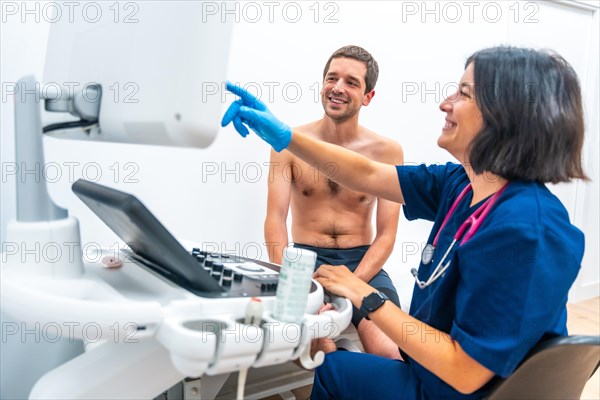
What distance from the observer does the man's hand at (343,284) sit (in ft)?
3.17

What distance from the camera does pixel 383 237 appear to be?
1726mm

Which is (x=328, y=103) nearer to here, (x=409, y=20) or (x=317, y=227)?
(x=317, y=227)

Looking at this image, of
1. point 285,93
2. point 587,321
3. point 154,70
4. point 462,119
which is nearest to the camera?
point 154,70

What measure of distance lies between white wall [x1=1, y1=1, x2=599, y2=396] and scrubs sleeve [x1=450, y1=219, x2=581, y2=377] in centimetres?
97

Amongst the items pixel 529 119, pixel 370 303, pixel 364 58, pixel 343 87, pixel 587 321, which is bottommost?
pixel 587 321

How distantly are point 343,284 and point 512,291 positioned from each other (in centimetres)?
33

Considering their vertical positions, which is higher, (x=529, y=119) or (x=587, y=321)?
(x=529, y=119)

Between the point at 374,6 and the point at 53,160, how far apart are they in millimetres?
1477

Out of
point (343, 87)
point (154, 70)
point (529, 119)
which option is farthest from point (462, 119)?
point (343, 87)

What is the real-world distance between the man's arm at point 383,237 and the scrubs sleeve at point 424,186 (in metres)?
0.39

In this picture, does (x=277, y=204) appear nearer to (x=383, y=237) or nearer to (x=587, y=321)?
(x=383, y=237)

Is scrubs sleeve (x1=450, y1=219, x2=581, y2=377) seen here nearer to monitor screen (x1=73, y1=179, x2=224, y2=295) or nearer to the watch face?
the watch face

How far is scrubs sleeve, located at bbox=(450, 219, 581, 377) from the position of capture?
80 centimetres

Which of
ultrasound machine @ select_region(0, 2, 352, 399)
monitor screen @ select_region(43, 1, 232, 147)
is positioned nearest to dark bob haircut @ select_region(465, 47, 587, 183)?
ultrasound machine @ select_region(0, 2, 352, 399)
